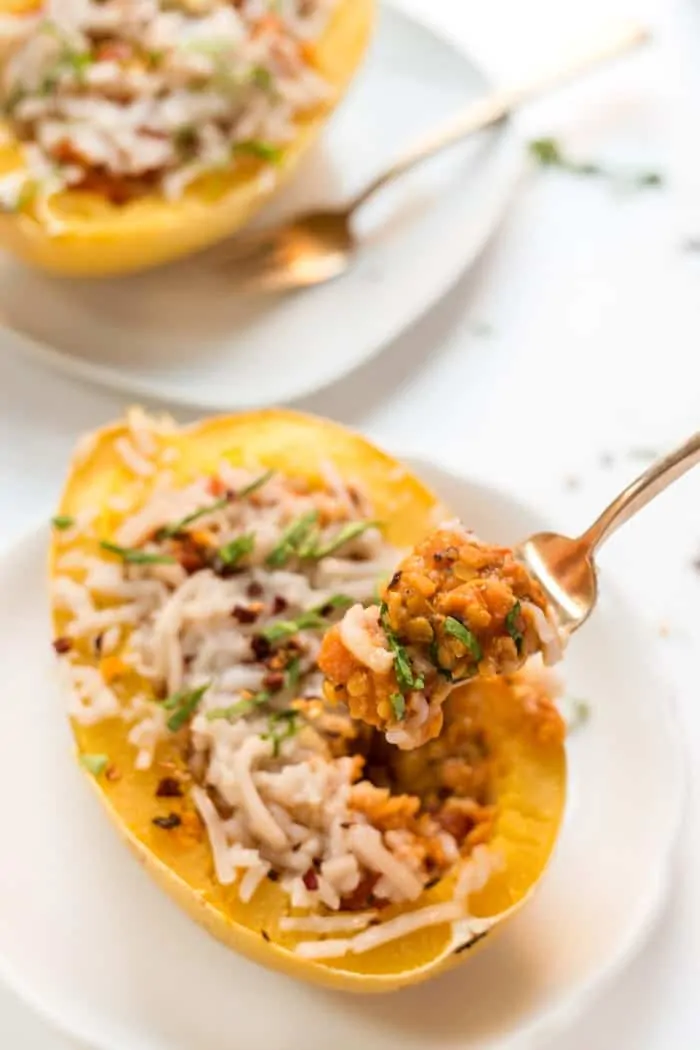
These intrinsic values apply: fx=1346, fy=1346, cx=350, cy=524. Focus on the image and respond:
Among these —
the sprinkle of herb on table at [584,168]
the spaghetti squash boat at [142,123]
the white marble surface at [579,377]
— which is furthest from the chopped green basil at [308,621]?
the sprinkle of herb on table at [584,168]

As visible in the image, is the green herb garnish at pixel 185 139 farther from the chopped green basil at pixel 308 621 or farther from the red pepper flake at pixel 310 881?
the red pepper flake at pixel 310 881

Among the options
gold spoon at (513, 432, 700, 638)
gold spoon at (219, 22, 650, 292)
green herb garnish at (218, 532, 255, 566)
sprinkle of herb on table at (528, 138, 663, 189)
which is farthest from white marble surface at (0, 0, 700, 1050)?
green herb garnish at (218, 532, 255, 566)

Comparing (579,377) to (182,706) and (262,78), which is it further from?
(182,706)

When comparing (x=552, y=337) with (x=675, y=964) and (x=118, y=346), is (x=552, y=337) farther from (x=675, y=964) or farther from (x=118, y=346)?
(x=675, y=964)

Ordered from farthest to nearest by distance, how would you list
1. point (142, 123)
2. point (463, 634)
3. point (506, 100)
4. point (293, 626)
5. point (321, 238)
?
point (506, 100) → point (321, 238) → point (142, 123) → point (293, 626) → point (463, 634)

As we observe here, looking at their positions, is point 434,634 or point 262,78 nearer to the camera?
point 434,634

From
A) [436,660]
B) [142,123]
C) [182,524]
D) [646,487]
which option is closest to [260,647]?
[182,524]

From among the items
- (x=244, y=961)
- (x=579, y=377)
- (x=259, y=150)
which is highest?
(x=259, y=150)
